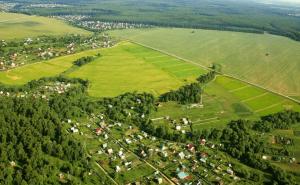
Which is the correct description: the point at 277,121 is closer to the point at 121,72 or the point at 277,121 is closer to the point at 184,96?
the point at 184,96

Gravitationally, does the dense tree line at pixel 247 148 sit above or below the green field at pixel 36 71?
below

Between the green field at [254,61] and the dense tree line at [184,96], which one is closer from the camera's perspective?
the dense tree line at [184,96]

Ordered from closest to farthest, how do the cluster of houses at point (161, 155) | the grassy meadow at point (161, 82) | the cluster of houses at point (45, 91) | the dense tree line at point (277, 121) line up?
the cluster of houses at point (161, 155) < the dense tree line at point (277, 121) < the grassy meadow at point (161, 82) < the cluster of houses at point (45, 91)

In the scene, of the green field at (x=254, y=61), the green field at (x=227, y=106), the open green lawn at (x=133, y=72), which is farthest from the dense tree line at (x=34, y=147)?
the green field at (x=254, y=61)

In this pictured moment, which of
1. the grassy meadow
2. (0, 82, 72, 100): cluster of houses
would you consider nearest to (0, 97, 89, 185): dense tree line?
(0, 82, 72, 100): cluster of houses

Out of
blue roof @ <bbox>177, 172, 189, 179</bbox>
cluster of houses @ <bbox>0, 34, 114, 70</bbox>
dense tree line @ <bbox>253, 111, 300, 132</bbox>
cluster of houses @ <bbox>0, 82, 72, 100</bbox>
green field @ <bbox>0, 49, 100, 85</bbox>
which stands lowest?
blue roof @ <bbox>177, 172, 189, 179</bbox>

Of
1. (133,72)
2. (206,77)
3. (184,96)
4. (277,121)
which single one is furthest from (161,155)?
(133,72)

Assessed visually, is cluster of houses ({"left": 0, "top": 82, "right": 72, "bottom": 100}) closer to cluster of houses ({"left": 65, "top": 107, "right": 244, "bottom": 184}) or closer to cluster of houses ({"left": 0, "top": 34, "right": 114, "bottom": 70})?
cluster of houses ({"left": 65, "top": 107, "right": 244, "bottom": 184})

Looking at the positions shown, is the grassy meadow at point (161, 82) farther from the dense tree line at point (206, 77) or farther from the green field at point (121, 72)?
the dense tree line at point (206, 77)
